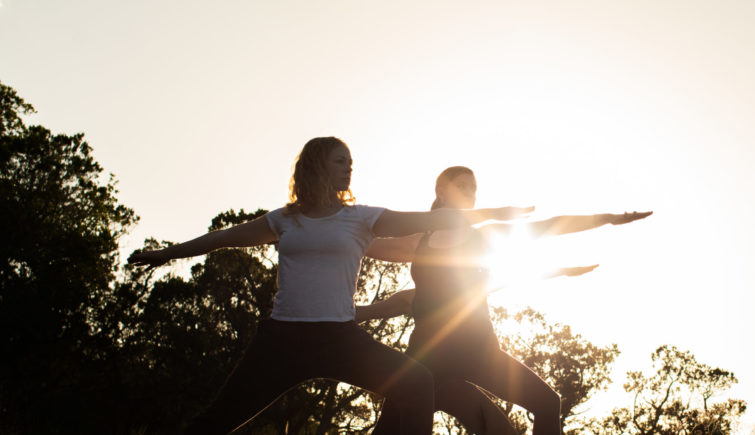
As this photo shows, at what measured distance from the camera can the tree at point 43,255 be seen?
21.4 metres

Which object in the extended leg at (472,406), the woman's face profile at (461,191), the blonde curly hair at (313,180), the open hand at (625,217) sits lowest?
the extended leg at (472,406)

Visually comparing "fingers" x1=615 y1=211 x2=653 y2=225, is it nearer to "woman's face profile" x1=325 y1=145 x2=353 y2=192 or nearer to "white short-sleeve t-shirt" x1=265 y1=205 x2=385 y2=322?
"white short-sleeve t-shirt" x1=265 y1=205 x2=385 y2=322

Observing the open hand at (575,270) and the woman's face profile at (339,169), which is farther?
the open hand at (575,270)

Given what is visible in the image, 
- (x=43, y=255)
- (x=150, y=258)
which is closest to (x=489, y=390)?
(x=150, y=258)

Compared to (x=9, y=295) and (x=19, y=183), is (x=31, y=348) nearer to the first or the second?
(x=9, y=295)

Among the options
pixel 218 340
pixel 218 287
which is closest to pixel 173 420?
pixel 218 340

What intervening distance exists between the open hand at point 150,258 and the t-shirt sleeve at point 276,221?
63cm

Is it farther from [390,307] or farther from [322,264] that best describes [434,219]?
[390,307]

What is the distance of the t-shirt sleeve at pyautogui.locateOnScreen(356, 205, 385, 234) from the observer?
10.5 ft

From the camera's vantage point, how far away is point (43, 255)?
21641mm

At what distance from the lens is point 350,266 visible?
10.3 feet

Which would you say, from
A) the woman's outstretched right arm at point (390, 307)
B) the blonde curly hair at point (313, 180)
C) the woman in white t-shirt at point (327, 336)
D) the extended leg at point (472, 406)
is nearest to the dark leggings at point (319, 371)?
the woman in white t-shirt at point (327, 336)

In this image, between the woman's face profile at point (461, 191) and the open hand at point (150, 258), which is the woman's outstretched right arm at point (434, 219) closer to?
the open hand at point (150, 258)

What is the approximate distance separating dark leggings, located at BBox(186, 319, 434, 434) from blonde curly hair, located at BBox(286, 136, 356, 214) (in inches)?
26.1
